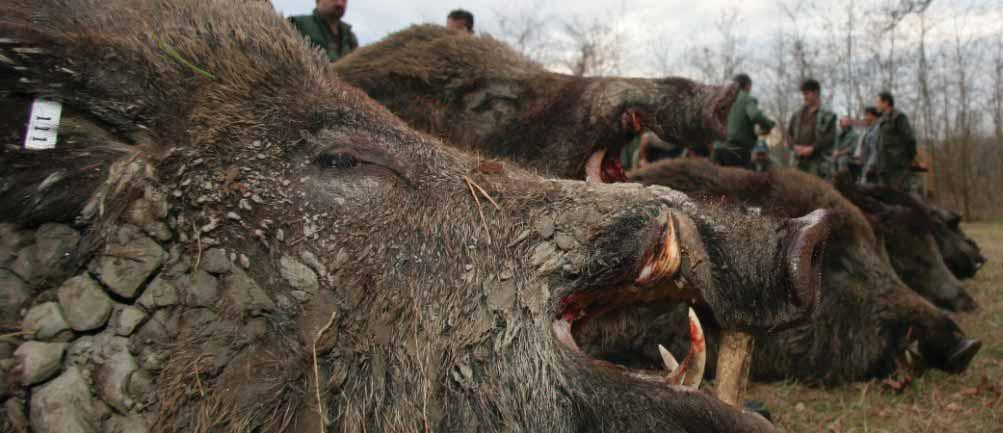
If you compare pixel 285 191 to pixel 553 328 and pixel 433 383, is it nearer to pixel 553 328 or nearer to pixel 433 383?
pixel 433 383

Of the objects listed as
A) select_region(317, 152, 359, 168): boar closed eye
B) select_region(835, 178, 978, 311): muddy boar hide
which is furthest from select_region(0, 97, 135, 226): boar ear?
select_region(835, 178, 978, 311): muddy boar hide

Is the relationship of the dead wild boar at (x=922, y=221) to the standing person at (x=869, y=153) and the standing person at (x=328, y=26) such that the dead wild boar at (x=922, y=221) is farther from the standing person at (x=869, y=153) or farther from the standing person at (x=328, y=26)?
the standing person at (x=328, y=26)

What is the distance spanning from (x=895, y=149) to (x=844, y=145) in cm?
128

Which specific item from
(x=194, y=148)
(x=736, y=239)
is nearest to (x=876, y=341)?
(x=736, y=239)

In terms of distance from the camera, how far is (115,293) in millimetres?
1939

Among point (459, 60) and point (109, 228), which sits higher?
point (459, 60)

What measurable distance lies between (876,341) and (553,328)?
321cm

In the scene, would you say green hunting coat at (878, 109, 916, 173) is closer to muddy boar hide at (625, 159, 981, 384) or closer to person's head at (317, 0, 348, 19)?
muddy boar hide at (625, 159, 981, 384)

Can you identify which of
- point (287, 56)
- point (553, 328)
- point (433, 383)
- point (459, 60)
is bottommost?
point (433, 383)

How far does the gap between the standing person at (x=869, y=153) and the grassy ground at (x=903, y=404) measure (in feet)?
22.8

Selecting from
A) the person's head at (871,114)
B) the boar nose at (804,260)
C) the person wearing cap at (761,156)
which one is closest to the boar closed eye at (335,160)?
the boar nose at (804,260)

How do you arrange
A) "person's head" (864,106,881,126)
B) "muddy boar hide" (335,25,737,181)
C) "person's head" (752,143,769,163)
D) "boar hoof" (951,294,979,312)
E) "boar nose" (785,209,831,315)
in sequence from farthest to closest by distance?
1. "person's head" (864,106,881,126)
2. "person's head" (752,143,769,163)
3. "boar hoof" (951,294,979,312)
4. "muddy boar hide" (335,25,737,181)
5. "boar nose" (785,209,831,315)

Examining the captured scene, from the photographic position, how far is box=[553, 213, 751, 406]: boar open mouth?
208 centimetres

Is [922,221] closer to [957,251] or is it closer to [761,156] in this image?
[957,251]
